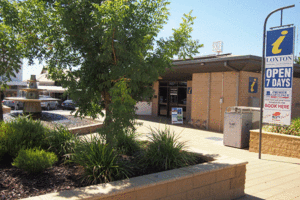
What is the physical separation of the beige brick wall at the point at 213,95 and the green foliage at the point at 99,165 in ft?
30.7

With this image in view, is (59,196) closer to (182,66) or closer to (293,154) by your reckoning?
(293,154)

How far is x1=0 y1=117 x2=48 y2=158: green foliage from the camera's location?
15.2ft

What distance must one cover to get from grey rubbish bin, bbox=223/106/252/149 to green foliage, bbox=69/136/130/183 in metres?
6.03

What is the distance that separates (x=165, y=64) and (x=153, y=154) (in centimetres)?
168

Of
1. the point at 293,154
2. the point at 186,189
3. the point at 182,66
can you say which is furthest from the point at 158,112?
the point at 186,189

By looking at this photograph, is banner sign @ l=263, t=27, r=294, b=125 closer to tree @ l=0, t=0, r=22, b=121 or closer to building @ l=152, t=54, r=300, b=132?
building @ l=152, t=54, r=300, b=132

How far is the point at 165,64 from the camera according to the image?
4.30 m

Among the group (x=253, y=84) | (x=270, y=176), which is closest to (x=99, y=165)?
(x=270, y=176)

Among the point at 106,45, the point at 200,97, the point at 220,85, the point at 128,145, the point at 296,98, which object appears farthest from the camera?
the point at 296,98

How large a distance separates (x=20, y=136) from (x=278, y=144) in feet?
23.7

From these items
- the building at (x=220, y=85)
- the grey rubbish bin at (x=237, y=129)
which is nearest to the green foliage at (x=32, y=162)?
the grey rubbish bin at (x=237, y=129)

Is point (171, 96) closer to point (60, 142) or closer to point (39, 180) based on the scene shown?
point (60, 142)

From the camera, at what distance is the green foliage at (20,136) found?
464 centimetres

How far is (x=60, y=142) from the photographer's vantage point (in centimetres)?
506
